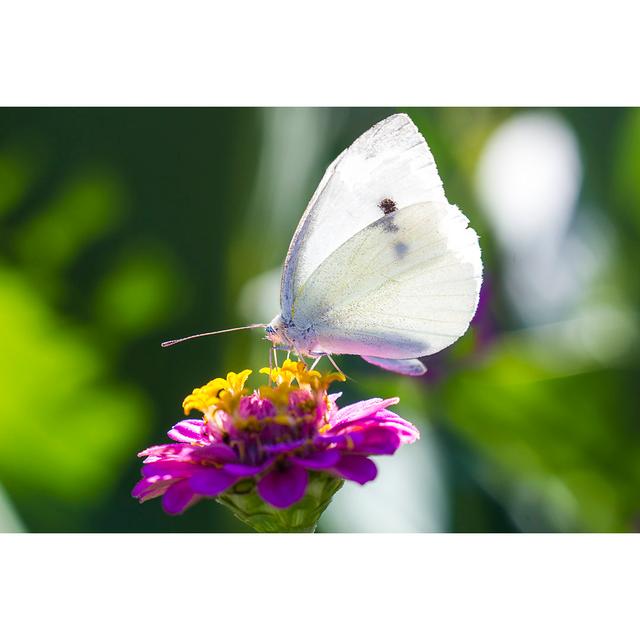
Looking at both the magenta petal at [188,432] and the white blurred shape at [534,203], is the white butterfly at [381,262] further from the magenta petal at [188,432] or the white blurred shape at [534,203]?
the white blurred shape at [534,203]

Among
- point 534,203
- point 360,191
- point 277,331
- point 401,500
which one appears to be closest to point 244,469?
point 277,331

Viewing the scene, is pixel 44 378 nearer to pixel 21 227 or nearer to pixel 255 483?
pixel 21 227

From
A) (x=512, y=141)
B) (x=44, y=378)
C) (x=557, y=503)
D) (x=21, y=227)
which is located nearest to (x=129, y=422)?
(x=44, y=378)

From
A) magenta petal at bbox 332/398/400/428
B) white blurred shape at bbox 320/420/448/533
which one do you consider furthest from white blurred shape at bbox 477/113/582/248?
magenta petal at bbox 332/398/400/428

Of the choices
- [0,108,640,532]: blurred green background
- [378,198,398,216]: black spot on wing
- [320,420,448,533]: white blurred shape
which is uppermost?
[378,198,398,216]: black spot on wing

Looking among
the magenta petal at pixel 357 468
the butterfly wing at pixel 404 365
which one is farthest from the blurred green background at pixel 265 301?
the magenta petal at pixel 357 468

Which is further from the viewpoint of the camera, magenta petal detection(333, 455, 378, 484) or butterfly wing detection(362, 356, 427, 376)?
butterfly wing detection(362, 356, 427, 376)

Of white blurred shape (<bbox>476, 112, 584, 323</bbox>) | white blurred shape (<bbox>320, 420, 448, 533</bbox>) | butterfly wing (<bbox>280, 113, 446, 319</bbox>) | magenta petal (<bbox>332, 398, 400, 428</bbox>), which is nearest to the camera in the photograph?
magenta petal (<bbox>332, 398, 400, 428</bbox>)

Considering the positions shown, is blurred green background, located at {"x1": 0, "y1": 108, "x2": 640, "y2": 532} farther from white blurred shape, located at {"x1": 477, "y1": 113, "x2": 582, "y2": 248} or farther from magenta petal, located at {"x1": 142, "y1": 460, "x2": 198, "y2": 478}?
magenta petal, located at {"x1": 142, "y1": 460, "x2": 198, "y2": 478}

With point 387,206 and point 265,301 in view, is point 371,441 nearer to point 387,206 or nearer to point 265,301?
point 387,206
